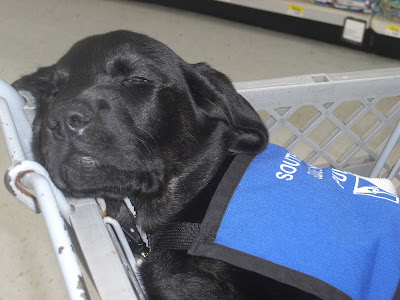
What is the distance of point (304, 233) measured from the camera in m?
0.95

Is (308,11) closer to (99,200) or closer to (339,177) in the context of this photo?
(339,177)

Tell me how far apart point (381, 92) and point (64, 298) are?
1.22 metres

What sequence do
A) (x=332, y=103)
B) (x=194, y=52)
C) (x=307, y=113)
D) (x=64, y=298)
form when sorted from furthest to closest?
(x=194, y=52) → (x=307, y=113) → (x=64, y=298) → (x=332, y=103)

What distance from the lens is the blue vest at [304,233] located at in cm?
90

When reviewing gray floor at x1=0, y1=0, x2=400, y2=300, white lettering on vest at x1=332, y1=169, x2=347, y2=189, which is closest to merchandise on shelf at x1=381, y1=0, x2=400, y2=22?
gray floor at x1=0, y1=0, x2=400, y2=300

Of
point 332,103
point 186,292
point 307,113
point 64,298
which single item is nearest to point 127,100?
point 186,292

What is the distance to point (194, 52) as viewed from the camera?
9.12 ft

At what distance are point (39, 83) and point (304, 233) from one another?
2.51ft

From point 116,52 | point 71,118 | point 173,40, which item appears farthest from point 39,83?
point 173,40

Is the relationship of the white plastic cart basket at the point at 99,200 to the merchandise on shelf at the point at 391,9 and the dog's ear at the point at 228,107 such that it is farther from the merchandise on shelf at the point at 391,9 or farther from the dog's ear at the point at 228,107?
the merchandise on shelf at the point at 391,9

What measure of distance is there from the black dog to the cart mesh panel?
0.23 metres

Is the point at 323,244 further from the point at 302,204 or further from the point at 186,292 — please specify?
the point at 186,292

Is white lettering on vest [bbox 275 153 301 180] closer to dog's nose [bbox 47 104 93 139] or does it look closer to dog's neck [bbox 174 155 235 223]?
dog's neck [bbox 174 155 235 223]

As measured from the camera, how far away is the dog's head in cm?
90
